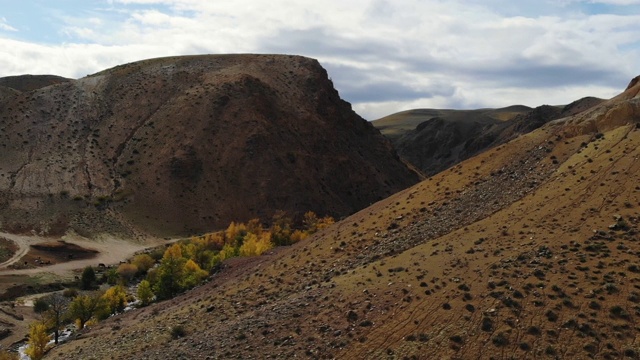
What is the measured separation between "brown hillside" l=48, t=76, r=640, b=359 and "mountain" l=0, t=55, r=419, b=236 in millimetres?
49800

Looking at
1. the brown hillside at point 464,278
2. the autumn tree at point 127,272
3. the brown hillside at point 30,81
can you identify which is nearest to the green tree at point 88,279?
the autumn tree at point 127,272

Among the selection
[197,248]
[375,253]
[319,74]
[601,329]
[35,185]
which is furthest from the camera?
[319,74]

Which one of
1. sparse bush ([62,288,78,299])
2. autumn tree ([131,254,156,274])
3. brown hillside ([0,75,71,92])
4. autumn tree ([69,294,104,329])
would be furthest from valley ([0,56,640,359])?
brown hillside ([0,75,71,92])

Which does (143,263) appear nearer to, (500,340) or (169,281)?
(169,281)

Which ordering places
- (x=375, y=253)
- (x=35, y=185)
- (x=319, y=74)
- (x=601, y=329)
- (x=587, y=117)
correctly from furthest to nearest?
(x=319, y=74)
(x=35, y=185)
(x=587, y=117)
(x=375, y=253)
(x=601, y=329)

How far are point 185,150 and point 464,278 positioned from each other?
7628 centimetres

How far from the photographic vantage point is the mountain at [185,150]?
89.8 metres

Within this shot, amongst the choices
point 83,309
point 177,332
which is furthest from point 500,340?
point 83,309

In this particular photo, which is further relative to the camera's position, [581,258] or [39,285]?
[39,285]

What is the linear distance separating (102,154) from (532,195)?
3137 inches

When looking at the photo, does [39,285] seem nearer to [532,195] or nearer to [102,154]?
[102,154]

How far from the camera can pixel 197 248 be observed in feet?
229

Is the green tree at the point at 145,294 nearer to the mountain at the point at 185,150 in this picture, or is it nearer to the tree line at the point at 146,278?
the tree line at the point at 146,278

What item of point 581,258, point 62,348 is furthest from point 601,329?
point 62,348
